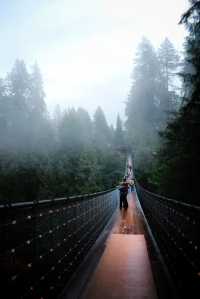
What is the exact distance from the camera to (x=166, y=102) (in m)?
55.5

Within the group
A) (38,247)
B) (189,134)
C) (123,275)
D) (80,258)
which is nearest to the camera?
(38,247)

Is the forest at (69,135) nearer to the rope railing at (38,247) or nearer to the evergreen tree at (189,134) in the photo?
the evergreen tree at (189,134)

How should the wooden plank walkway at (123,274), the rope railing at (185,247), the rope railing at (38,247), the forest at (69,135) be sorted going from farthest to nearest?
the forest at (69,135) → the wooden plank walkway at (123,274) → the rope railing at (185,247) → the rope railing at (38,247)

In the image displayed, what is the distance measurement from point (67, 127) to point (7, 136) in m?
10.6

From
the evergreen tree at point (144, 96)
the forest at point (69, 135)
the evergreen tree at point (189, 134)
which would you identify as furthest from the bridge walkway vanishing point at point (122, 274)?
the evergreen tree at point (144, 96)

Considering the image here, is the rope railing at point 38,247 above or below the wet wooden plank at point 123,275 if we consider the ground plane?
above

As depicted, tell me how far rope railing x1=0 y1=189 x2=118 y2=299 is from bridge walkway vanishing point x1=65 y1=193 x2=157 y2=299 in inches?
19.7

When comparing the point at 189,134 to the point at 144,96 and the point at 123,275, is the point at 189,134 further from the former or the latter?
the point at 144,96

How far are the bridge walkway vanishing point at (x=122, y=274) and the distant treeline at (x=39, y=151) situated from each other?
28.0 meters

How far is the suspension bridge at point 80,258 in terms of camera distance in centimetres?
336

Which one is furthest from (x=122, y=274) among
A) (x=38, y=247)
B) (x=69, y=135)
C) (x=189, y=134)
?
(x=69, y=135)

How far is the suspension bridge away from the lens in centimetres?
336

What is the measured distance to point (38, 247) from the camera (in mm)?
4090

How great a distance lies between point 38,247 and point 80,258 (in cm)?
347
